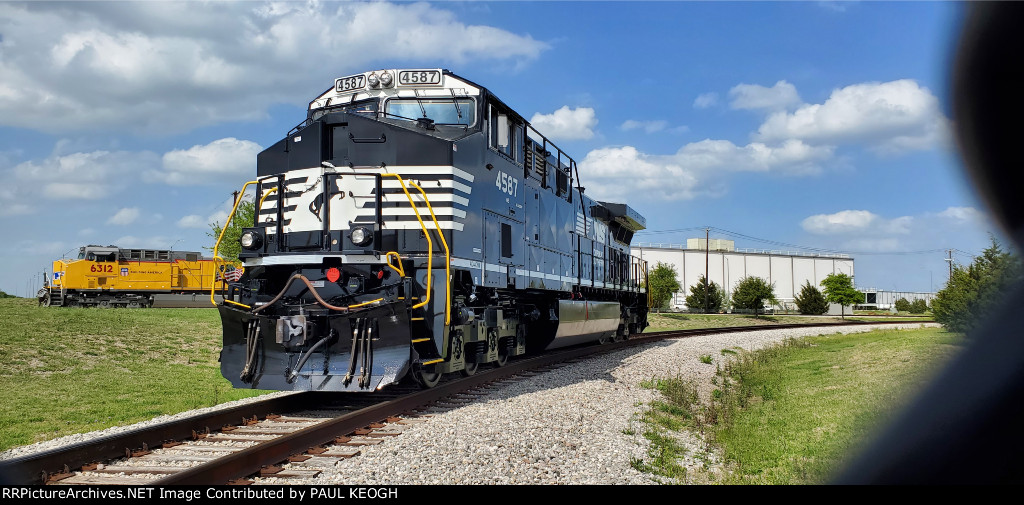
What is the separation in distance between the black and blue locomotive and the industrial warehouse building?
78.6 meters

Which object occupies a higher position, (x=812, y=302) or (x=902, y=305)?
(x=812, y=302)

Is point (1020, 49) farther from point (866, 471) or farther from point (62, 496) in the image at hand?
point (62, 496)

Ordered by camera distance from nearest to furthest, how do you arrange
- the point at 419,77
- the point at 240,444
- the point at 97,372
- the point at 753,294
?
the point at 240,444 < the point at 419,77 < the point at 97,372 < the point at 753,294

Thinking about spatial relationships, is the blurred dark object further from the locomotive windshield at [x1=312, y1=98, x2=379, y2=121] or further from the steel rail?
the locomotive windshield at [x1=312, y1=98, x2=379, y2=121]

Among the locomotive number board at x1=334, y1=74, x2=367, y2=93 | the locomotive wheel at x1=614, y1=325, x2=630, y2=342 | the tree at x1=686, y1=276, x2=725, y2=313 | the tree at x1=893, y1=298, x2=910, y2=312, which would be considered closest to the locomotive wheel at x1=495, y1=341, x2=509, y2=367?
the locomotive number board at x1=334, y1=74, x2=367, y2=93

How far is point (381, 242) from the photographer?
8594 mm

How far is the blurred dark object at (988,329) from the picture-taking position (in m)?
1.55

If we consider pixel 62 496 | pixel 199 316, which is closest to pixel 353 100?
pixel 62 496

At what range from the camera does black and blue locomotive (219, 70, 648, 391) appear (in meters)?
7.96

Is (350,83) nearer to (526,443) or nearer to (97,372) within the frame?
(526,443)

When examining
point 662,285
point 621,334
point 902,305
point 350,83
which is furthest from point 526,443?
point 902,305

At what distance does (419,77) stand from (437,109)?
510 millimetres

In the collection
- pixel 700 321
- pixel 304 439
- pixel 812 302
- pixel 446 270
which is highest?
pixel 446 270

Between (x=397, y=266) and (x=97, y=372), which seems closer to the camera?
(x=397, y=266)
